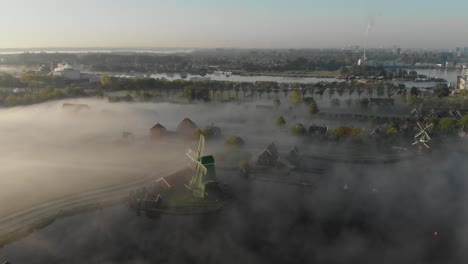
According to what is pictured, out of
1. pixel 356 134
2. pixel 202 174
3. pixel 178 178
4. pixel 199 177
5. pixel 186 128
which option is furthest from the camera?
pixel 186 128

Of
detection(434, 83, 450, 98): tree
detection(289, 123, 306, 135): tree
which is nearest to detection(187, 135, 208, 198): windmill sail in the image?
detection(289, 123, 306, 135): tree

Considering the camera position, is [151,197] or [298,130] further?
[298,130]

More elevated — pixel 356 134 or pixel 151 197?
pixel 356 134

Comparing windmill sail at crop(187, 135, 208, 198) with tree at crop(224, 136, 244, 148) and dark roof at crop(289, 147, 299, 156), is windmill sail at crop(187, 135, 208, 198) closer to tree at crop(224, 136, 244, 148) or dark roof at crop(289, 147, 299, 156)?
tree at crop(224, 136, 244, 148)

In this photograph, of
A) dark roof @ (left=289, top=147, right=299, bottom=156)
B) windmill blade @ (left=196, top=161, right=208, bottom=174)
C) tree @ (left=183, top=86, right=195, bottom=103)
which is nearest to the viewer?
windmill blade @ (left=196, top=161, right=208, bottom=174)

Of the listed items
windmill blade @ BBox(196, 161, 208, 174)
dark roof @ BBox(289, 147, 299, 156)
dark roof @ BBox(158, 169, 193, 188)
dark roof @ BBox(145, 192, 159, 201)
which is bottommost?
dark roof @ BBox(145, 192, 159, 201)

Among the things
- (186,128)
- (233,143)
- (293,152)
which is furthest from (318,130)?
(186,128)

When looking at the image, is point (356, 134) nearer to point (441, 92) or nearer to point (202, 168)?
point (202, 168)

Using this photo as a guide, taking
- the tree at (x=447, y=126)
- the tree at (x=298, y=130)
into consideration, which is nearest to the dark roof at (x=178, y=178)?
the tree at (x=298, y=130)

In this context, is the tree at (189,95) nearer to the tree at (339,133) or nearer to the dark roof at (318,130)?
the dark roof at (318,130)

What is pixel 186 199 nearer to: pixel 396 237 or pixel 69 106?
pixel 396 237

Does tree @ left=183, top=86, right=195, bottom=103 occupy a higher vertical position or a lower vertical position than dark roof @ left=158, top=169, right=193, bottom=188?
higher
